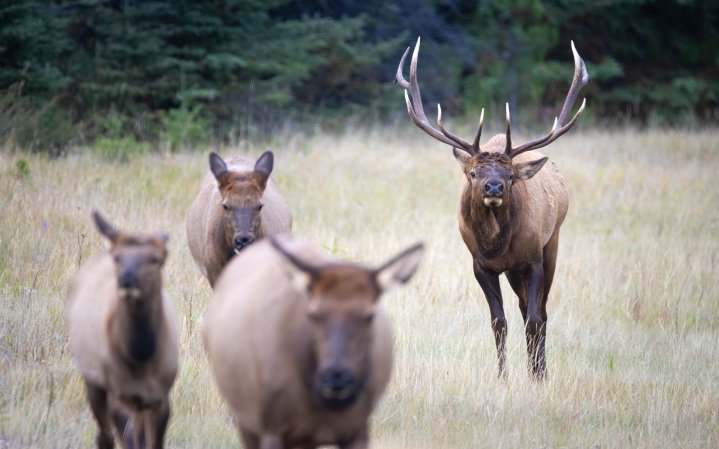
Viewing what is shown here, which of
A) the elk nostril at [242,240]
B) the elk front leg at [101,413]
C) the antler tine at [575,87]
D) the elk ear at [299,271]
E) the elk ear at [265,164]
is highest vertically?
the antler tine at [575,87]

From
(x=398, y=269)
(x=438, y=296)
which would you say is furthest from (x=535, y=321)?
(x=398, y=269)

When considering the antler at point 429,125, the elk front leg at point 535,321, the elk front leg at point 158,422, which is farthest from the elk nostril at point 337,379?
the antler at point 429,125

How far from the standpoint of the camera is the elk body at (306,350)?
4.03m

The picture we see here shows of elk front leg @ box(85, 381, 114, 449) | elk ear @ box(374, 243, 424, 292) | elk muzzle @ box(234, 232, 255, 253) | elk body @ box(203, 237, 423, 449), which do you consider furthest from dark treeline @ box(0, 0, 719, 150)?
elk ear @ box(374, 243, 424, 292)

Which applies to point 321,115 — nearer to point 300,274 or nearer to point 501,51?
point 501,51

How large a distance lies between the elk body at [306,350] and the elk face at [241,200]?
2403 mm

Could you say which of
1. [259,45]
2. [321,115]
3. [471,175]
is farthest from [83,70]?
[471,175]

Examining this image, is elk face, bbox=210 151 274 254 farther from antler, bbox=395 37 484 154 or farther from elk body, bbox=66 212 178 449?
→ antler, bbox=395 37 484 154

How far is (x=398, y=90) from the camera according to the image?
25469 millimetres

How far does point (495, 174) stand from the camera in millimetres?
8391

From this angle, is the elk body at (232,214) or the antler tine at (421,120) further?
the antler tine at (421,120)

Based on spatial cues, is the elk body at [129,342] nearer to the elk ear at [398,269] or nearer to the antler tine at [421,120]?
the elk ear at [398,269]

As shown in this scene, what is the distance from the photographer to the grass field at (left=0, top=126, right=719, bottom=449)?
22.1 ft

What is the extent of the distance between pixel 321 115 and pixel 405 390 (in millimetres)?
16536
